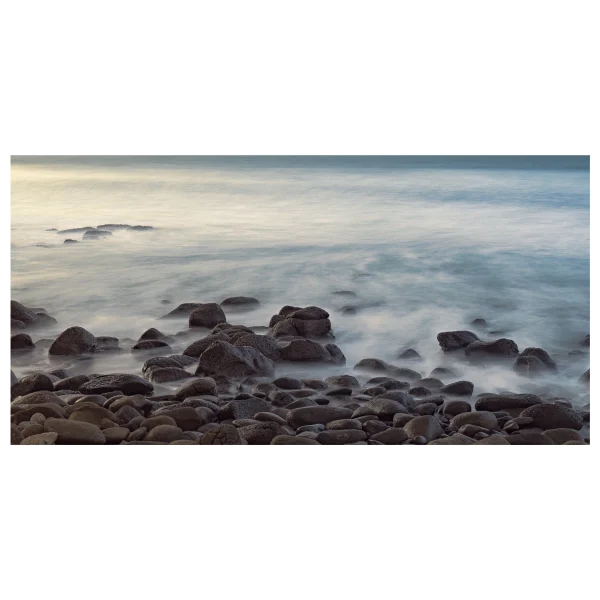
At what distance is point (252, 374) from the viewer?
3.81 m

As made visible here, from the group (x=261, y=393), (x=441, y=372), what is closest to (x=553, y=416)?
(x=441, y=372)

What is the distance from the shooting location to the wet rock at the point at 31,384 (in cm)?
369

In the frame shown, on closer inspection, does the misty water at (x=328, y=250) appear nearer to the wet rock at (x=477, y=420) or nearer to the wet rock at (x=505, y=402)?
the wet rock at (x=505, y=402)

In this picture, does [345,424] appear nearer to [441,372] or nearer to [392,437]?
[392,437]

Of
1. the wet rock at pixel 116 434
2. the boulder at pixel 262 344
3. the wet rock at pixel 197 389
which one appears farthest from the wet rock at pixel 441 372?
the wet rock at pixel 116 434

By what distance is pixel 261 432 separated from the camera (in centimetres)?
346

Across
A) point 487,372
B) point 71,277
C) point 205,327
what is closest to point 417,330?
point 487,372

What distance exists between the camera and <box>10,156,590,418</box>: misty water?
12.4 feet

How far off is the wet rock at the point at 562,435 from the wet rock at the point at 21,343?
6.57 ft

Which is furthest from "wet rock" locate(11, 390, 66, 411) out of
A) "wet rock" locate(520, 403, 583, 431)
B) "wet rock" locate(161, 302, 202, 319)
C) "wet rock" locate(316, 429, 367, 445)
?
"wet rock" locate(520, 403, 583, 431)

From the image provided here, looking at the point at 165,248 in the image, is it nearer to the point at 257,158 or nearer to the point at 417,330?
the point at 257,158

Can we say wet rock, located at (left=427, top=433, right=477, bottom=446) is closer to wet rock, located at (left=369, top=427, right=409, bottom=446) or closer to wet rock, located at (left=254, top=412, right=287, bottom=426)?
wet rock, located at (left=369, top=427, right=409, bottom=446)

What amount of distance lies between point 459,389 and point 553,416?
38 centimetres

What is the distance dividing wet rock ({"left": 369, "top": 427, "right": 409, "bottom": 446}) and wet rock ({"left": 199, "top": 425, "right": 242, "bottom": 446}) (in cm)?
49
